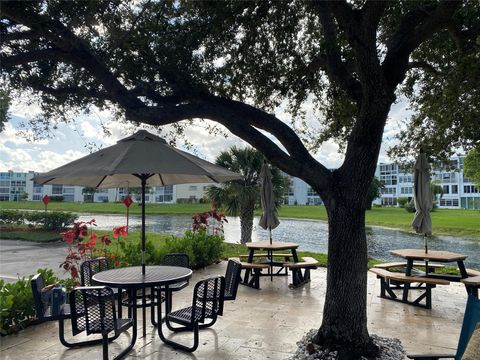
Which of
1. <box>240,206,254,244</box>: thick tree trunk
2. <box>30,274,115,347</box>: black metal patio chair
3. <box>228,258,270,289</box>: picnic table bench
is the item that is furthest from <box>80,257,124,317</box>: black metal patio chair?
<box>240,206,254,244</box>: thick tree trunk

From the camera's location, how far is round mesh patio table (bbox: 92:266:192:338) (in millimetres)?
4211

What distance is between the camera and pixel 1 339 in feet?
15.3

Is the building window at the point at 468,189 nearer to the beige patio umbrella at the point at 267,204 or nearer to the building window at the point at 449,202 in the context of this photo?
the building window at the point at 449,202

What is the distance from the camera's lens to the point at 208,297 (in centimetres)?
446

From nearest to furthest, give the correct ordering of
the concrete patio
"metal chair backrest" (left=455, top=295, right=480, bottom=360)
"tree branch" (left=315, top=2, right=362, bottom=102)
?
"metal chair backrest" (left=455, top=295, right=480, bottom=360) < the concrete patio < "tree branch" (left=315, top=2, right=362, bottom=102)

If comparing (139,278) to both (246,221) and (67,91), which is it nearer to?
(67,91)

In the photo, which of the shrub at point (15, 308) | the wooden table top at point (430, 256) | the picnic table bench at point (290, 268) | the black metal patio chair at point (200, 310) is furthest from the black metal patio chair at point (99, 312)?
the wooden table top at point (430, 256)

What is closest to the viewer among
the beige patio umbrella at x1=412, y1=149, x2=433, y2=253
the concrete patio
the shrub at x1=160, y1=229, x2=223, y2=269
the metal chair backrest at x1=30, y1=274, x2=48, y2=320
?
the metal chair backrest at x1=30, y1=274, x2=48, y2=320

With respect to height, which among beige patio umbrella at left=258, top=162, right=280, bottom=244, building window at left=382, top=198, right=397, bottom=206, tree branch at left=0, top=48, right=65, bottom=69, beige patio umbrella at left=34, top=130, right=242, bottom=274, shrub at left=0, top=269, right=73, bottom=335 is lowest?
building window at left=382, top=198, right=397, bottom=206

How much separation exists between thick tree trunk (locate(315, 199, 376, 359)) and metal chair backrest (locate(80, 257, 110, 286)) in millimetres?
3320

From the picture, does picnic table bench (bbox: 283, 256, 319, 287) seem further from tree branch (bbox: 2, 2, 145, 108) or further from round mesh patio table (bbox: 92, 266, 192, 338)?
tree branch (bbox: 2, 2, 145, 108)

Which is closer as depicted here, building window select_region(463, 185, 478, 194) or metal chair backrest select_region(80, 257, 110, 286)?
metal chair backrest select_region(80, 257, 110, 286)

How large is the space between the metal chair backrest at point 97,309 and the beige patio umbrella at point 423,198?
17.2 ft

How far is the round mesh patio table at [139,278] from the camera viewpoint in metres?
4.21
